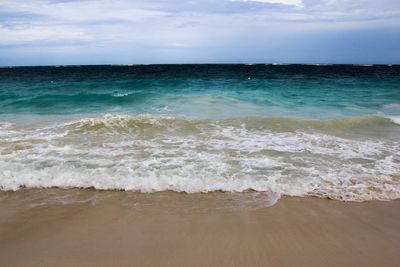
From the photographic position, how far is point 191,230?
13.2 ft

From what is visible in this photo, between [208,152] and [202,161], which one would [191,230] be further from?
[208,152]

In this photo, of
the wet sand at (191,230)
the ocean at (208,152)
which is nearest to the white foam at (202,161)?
the ocean at (208,152)

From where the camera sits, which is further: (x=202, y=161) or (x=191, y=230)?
(x=202, y=161)

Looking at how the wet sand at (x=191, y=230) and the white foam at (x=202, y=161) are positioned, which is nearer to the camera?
the wet sand at (x=191, y=230)

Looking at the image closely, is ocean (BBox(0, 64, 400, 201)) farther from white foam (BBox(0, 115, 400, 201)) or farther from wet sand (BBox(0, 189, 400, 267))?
wet sand (BBox(0, 189, 400, 267))

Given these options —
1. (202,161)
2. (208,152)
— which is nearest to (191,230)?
(202,161)

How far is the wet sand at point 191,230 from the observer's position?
11.3 feet

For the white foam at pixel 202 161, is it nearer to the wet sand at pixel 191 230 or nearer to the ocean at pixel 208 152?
the ocean at pixel 208 152

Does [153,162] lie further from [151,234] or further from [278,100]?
[278,100]

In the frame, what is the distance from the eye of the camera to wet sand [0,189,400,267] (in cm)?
346

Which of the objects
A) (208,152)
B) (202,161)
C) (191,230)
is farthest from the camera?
(208,152)

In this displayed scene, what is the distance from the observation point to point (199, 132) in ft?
30.6

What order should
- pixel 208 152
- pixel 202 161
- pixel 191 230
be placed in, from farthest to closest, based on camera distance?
pixel 208 152
pixel 202 161
pixel 191 230

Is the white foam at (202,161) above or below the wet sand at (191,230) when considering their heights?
above
